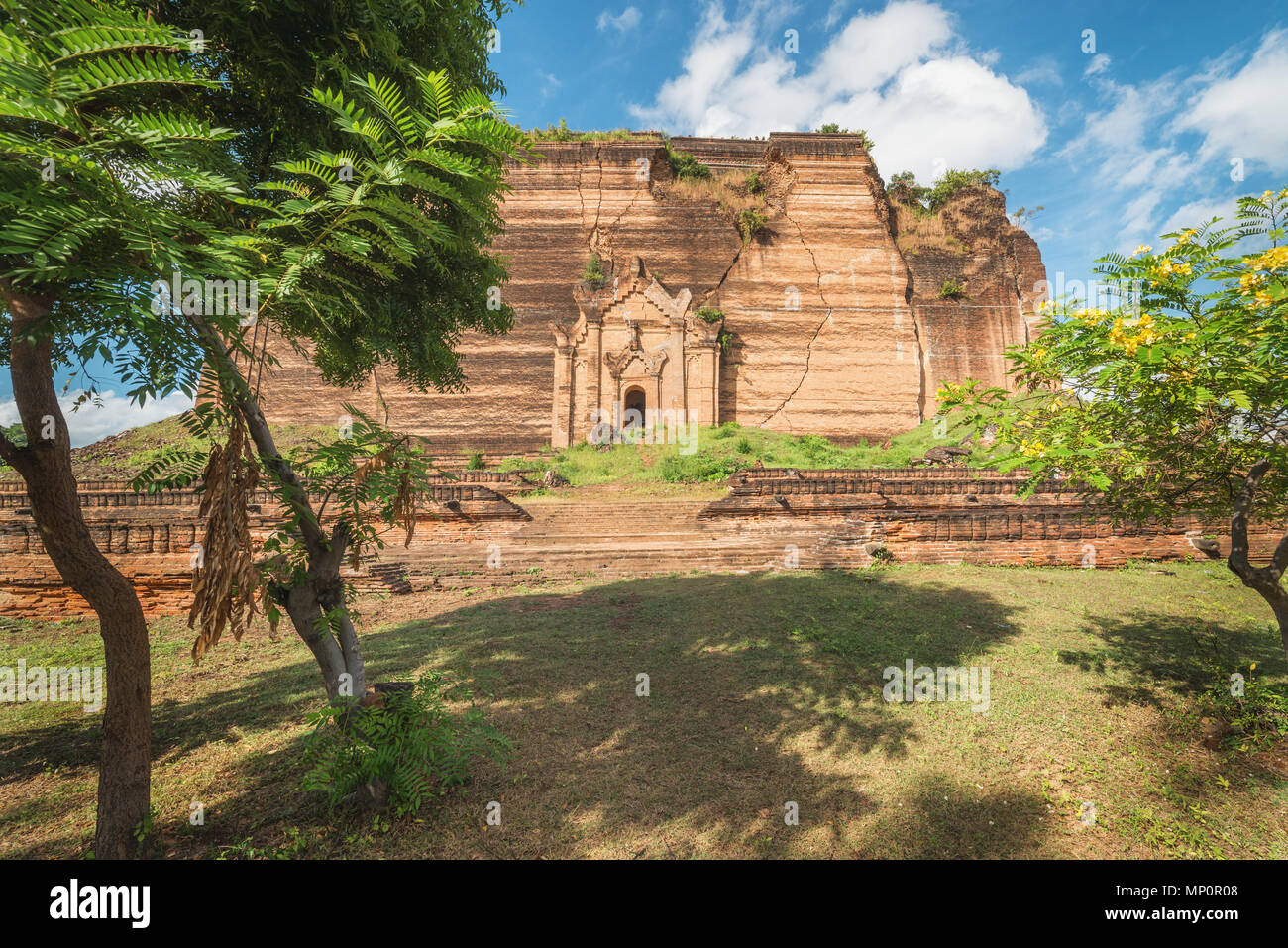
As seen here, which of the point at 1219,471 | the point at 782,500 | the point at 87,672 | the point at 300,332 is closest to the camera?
the point at 1219,471

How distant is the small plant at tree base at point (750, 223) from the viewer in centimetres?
2773

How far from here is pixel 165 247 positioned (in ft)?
5.85

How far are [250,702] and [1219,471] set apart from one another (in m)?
8.92

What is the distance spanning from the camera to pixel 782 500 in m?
12.2

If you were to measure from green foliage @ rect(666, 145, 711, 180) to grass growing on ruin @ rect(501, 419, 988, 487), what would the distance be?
47.5 feet

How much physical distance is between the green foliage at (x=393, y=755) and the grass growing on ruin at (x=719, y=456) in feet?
46.9

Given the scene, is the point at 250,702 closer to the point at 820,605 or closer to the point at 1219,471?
the point at 820,605

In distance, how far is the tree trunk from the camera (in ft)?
10.3

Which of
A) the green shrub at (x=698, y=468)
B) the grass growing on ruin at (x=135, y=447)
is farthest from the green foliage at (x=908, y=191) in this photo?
the grass growing on ruin at (x=135, y=447)

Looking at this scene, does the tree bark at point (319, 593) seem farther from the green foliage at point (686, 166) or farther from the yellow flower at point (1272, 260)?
the green foliage at point (686, 166)

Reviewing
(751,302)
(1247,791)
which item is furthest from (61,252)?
(751,302)

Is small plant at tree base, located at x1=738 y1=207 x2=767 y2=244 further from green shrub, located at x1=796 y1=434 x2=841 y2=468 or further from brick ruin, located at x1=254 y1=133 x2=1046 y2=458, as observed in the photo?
green shrub, located at x1=796 y1=434 x2=841 y2=468

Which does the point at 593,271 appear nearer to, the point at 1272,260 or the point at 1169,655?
the point at 1169,655

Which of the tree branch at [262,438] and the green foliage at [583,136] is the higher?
the green foliage at [583,136]
